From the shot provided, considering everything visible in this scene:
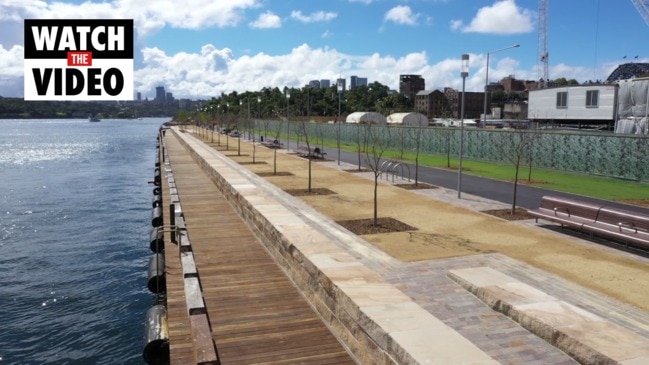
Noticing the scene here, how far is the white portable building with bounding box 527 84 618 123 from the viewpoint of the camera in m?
50.3

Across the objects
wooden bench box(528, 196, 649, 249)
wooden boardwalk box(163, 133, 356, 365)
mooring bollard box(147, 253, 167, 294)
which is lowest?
mooring bollard box(147, 253, 167, 294)

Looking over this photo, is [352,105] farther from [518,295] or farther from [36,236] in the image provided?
[518,295]

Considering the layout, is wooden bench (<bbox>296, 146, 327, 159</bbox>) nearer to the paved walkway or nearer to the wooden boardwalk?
the wooden boardwalk

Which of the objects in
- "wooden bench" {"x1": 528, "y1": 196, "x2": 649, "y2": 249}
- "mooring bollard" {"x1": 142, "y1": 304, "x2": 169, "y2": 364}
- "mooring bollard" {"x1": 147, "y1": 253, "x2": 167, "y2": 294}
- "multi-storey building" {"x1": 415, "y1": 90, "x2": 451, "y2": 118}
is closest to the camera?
"mooring bollard" {"x1": 142, "y1": 304, "x2": 169, "y2": 364}

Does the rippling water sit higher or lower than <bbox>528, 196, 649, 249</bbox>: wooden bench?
lower

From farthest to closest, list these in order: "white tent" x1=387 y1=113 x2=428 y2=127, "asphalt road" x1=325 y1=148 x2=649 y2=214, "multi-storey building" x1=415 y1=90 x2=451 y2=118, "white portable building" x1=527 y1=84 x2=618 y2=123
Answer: "multi-storey building" x1=415 y1=90 x2=451 y2=118
"white tent" x1=387 y1=113 x2=428 y2=127
"white portable building" x1=527 y1=84 x2=618 y2=123
"asphalt road" x1=325 y1=148 x2=649 y2=214

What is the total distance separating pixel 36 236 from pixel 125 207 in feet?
23.2

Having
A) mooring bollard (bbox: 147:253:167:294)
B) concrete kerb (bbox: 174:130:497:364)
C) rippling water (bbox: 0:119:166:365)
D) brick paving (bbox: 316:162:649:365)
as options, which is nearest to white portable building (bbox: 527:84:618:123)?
rippling water (bbox: 0:119:166:365)

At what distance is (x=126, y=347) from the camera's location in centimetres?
1117

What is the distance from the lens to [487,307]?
24.6ft

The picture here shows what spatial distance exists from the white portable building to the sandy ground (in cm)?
4005

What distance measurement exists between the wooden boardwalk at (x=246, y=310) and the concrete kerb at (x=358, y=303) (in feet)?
0.81

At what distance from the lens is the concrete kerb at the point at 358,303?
18.1 feet

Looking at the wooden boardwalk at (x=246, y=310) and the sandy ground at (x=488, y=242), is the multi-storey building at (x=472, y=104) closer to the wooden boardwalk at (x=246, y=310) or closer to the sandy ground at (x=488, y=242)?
the sandy ground at (x=488, y=242)
